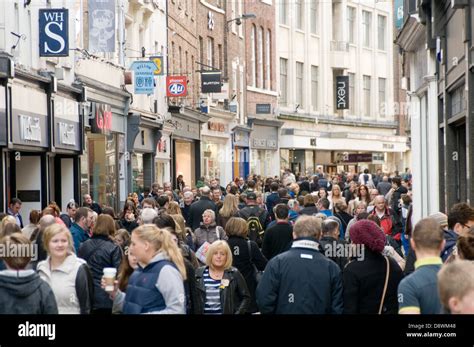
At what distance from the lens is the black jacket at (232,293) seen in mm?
11398

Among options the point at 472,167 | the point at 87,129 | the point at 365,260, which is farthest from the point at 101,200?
the point at 365,260

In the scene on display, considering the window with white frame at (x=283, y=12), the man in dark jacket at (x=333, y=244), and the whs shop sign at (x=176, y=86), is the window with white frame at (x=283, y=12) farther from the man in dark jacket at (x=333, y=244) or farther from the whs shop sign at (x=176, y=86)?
the man in dark jacket at (x=333, y=244)

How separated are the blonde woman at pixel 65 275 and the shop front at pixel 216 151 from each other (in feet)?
133

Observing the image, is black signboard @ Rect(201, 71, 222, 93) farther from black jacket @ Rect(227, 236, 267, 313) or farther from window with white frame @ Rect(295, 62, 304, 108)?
black jacket @ Rect(227, 236, 267, 313)

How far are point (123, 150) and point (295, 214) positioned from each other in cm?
1764

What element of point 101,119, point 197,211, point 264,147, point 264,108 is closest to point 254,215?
point 197,211

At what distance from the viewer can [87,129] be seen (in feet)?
105

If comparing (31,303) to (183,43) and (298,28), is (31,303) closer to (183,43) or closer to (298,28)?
(183,43)

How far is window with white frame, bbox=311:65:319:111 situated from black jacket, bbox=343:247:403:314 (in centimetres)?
5755

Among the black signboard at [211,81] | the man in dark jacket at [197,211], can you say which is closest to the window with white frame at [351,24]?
the black signboard at [211,81]

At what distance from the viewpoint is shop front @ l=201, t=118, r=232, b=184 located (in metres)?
51.2

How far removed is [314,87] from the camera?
68.1 m

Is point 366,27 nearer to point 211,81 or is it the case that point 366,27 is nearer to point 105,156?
point 211,81

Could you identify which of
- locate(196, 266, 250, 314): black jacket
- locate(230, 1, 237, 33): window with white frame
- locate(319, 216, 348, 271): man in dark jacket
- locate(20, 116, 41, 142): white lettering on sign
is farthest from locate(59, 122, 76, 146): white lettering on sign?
locate(230, 1, 237, 33): window with white frame
